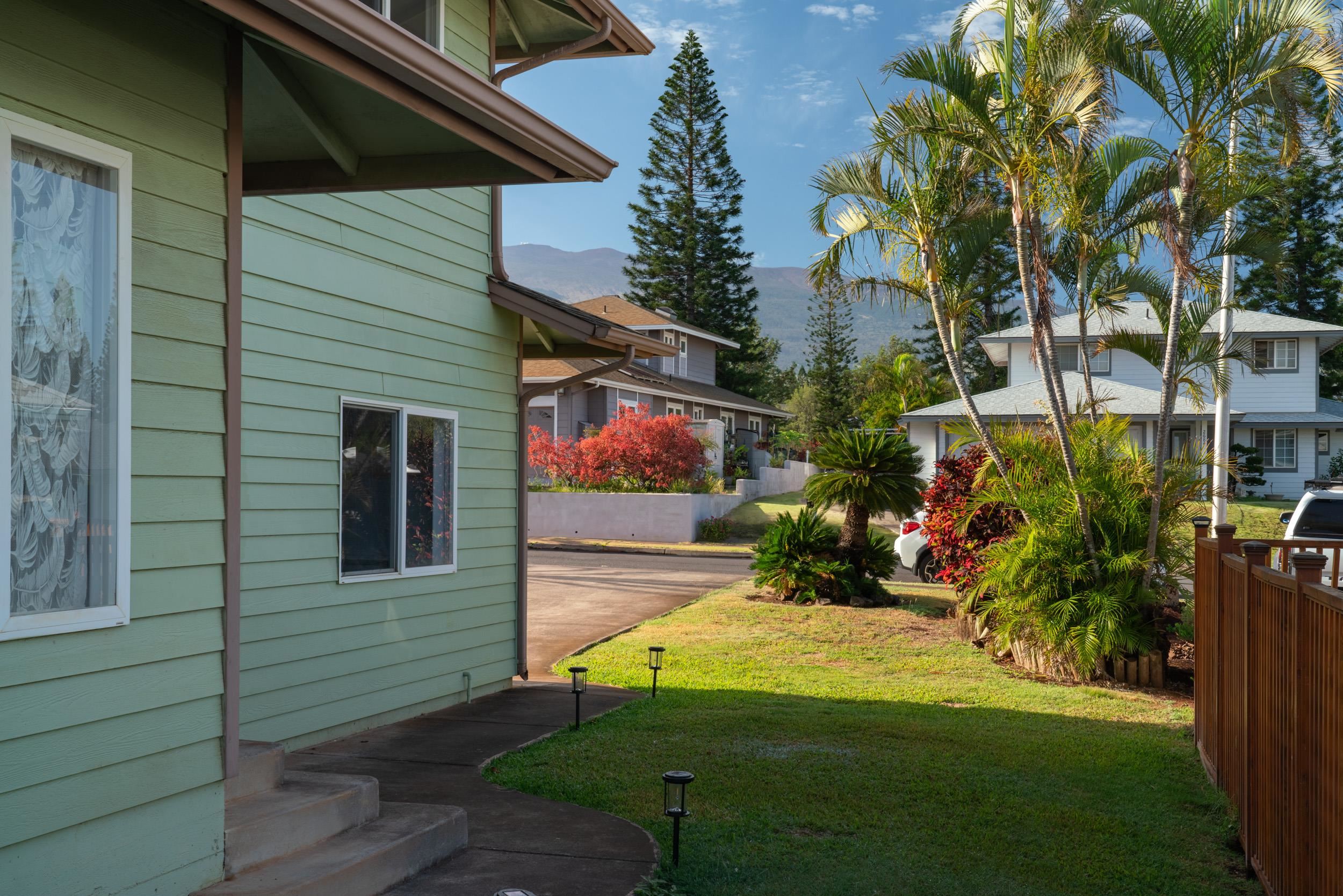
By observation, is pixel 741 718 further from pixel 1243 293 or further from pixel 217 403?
pixel 1243 293

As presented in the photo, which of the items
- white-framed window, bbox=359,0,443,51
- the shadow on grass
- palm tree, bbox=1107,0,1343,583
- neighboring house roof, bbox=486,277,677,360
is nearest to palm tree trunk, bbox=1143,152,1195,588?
palm tree, bbox=1107,0,1343,583

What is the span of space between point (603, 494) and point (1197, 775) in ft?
64.4

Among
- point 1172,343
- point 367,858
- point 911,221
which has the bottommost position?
point 367,858

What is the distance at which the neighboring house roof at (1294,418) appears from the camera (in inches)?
1265

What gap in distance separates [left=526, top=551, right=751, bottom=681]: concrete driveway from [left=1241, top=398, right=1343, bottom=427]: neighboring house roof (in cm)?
1881

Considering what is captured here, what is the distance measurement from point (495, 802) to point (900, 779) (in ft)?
8.07

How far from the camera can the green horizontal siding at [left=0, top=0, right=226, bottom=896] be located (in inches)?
139

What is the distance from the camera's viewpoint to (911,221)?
12.0 meters

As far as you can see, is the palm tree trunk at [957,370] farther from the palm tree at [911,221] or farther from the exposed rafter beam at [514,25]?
the exposed rafter beam at [514,25]

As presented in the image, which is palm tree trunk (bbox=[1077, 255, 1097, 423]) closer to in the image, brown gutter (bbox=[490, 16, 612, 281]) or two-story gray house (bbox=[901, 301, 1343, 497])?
brown gutter (bbox=[490, 16, 612, 281])

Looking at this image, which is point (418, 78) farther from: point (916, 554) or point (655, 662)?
point (916, 554)

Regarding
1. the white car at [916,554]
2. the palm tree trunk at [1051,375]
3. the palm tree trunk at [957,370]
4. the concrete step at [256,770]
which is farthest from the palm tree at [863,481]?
the concrete step at [256,770]

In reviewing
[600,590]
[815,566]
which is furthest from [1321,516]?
[600,590]

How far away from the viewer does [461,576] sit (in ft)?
29.8
